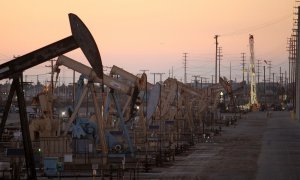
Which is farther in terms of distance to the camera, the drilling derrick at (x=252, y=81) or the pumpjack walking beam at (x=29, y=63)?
the drilling derrick at (x=252, y=81)

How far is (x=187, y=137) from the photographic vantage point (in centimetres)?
5644

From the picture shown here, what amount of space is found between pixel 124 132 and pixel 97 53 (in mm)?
13844

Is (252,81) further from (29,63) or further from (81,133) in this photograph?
(29,63)

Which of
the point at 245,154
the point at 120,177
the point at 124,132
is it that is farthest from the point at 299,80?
the point at 120,177

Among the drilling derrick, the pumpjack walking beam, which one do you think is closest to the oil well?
the pumpjack walking beam

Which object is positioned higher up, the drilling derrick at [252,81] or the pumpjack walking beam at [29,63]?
the drilling derrick at [252,81]

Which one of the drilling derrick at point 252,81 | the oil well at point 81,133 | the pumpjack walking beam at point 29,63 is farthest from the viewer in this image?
the drilling derrick at point 252,81

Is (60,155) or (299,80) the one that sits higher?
(299,80)

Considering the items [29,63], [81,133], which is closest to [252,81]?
[81,133]

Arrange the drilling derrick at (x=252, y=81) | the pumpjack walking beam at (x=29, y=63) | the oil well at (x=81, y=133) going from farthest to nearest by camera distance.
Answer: the drilling derrick at (x=252, y=81) < the oil well at (x=81, y=133) < the pumpjack walking beam at (x=29, y=63)

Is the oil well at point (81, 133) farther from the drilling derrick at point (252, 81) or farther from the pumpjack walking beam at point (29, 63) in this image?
the drilling derrick at point (252, 81)

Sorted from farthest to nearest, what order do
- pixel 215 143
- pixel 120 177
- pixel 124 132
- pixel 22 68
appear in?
pixel 215 143 → pixel 124 132 → pixel 120 177 → pixel 22 68

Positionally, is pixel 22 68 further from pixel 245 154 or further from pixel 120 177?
pixel 245 154

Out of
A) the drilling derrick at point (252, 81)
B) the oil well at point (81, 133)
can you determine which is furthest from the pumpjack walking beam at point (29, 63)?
the drilling derrick at point (252, 81)
